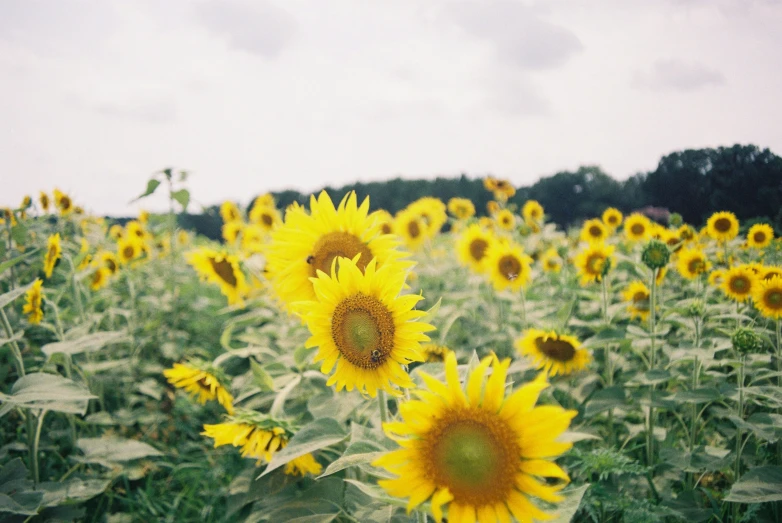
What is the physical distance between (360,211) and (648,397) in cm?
151

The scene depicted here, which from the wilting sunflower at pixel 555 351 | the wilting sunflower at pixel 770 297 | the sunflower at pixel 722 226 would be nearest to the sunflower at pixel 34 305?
the wilting sunflower at pixel 555 351

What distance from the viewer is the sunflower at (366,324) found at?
4.20 ft

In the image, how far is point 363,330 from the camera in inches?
50.8

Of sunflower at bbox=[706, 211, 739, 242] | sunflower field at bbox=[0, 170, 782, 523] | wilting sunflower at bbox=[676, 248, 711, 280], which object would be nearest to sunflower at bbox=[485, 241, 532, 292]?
sunflower field at bbox=[0, 170, 782, 523]

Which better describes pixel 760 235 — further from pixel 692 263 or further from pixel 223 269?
pixel 223 269

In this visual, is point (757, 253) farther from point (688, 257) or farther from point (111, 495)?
point (111, 495)

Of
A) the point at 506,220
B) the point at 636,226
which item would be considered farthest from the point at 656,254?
the point at 506,220

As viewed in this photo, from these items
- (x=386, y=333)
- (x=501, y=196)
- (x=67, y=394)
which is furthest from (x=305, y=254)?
(x=501, y=196)

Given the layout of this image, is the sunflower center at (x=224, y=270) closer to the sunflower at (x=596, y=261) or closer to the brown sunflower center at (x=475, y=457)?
the brown sunflower center at (x=475, y=457)

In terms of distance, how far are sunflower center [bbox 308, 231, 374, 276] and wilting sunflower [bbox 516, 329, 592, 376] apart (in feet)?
4.03

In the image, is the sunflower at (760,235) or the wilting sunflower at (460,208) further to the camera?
the wilting sunflower at (460,208)

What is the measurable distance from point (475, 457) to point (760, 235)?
9.96ft

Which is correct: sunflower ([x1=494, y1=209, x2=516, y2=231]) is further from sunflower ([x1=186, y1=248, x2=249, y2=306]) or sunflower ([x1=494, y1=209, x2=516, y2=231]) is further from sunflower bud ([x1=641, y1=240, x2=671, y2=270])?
sunflower ([x1=186, y1=248, x2=249, y2=306])

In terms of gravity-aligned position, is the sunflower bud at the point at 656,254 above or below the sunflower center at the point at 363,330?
above
